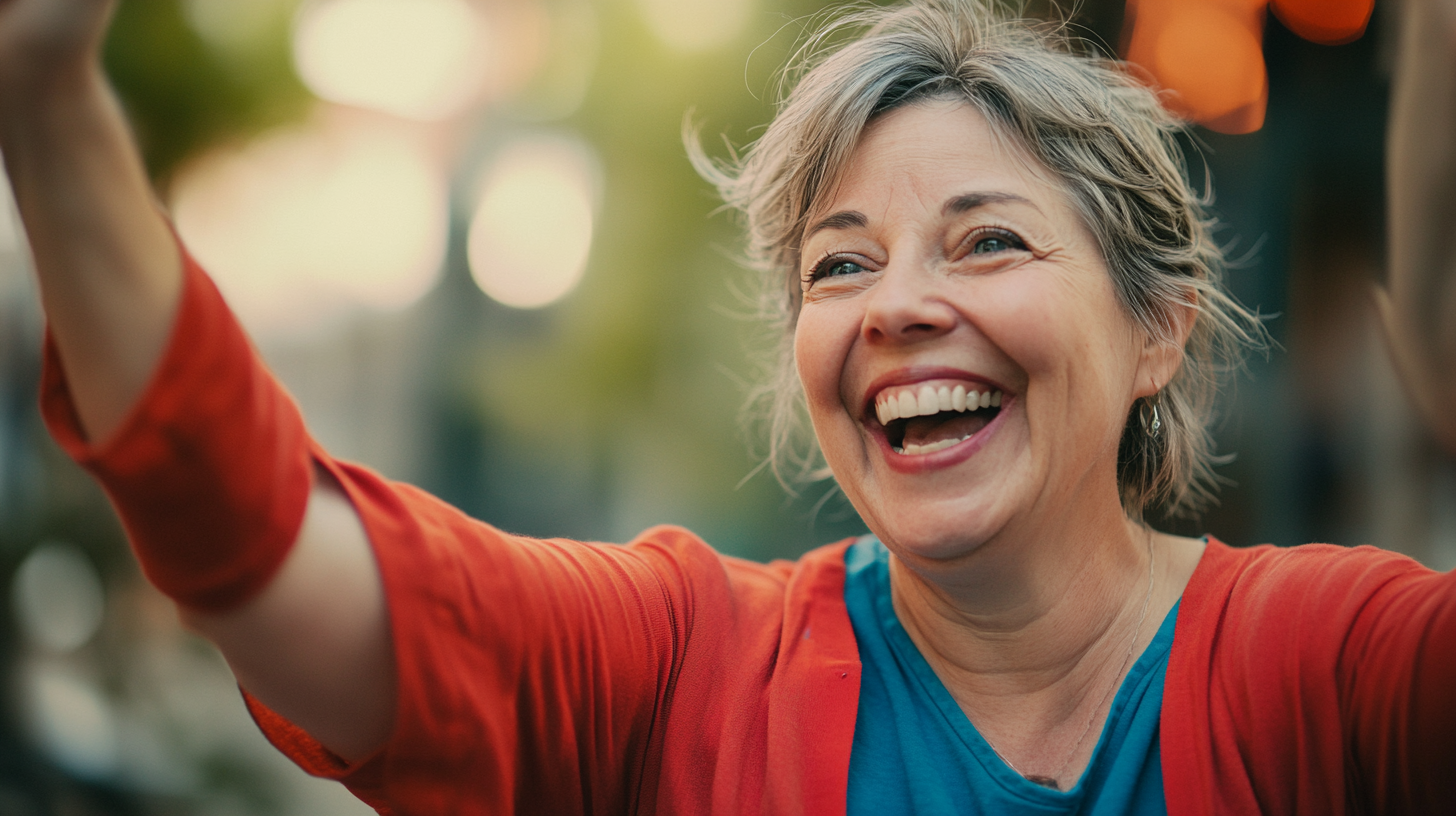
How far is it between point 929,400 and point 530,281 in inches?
196

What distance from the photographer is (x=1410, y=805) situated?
1123 millimetres

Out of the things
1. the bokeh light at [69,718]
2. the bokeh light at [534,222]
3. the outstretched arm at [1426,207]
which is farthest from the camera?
the bokeh light at [534,222]

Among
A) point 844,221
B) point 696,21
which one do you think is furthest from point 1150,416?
point 696,21

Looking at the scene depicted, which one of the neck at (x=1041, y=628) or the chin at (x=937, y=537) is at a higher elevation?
the chin at (x=937, y=537)

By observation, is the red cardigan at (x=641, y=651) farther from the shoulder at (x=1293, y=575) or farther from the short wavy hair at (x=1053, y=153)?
the short wavy hair at (x=1053, y=153)

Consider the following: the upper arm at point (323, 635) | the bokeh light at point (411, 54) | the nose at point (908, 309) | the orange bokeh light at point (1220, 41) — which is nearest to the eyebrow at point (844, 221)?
the nose at point (908, 309)

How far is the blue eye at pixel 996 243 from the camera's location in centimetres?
148

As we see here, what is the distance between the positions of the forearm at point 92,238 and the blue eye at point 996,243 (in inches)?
43.0

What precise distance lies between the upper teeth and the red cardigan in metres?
0.36

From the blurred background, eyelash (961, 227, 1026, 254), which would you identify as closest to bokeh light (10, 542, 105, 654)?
the blurred background

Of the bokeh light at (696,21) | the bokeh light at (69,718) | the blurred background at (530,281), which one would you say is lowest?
the bokeh light at (69,718)

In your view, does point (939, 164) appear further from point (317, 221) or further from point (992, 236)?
point (317, 221)

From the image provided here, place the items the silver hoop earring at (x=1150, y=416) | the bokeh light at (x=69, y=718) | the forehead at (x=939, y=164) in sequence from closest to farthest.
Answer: the forehead at (x=939, y=164) → the silver hoop earring at (x=1150, y=416) → the bokeh light at (x=69, y=718)

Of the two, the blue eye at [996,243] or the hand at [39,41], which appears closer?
the hand at [39,41]
